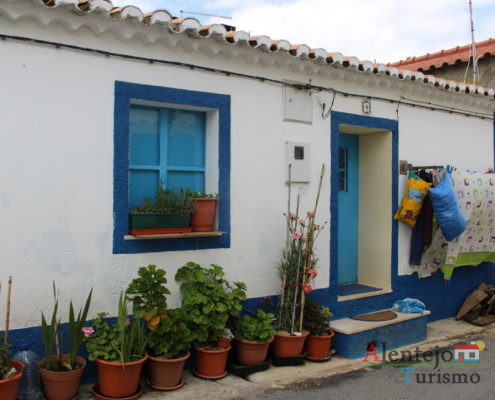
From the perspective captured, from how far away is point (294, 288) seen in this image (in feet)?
18.5

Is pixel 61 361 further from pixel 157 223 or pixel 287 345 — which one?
pixel 287 345

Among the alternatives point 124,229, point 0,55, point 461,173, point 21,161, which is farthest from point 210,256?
point 461,173

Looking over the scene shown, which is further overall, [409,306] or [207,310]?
[409,306]

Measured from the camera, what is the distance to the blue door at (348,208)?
731 cm

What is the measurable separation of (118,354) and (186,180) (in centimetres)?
196

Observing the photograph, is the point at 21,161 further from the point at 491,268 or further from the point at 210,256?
the point at 491,268

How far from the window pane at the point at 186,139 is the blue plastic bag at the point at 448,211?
124 inches

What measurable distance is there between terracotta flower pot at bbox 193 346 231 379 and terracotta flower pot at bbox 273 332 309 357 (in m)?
0.67

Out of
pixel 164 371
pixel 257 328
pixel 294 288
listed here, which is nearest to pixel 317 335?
pixel 294 288

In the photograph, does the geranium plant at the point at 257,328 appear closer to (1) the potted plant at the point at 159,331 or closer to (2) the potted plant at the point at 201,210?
(1) the potted plant at the point at 159,331

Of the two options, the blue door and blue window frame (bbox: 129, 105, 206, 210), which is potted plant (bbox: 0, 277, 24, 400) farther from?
the blue door

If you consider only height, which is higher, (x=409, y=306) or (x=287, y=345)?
(x=409, y=306)

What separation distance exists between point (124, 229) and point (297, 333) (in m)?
2.17

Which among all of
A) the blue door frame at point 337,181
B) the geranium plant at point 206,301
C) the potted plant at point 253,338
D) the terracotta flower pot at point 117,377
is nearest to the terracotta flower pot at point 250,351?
the potted plant at point 253,338
